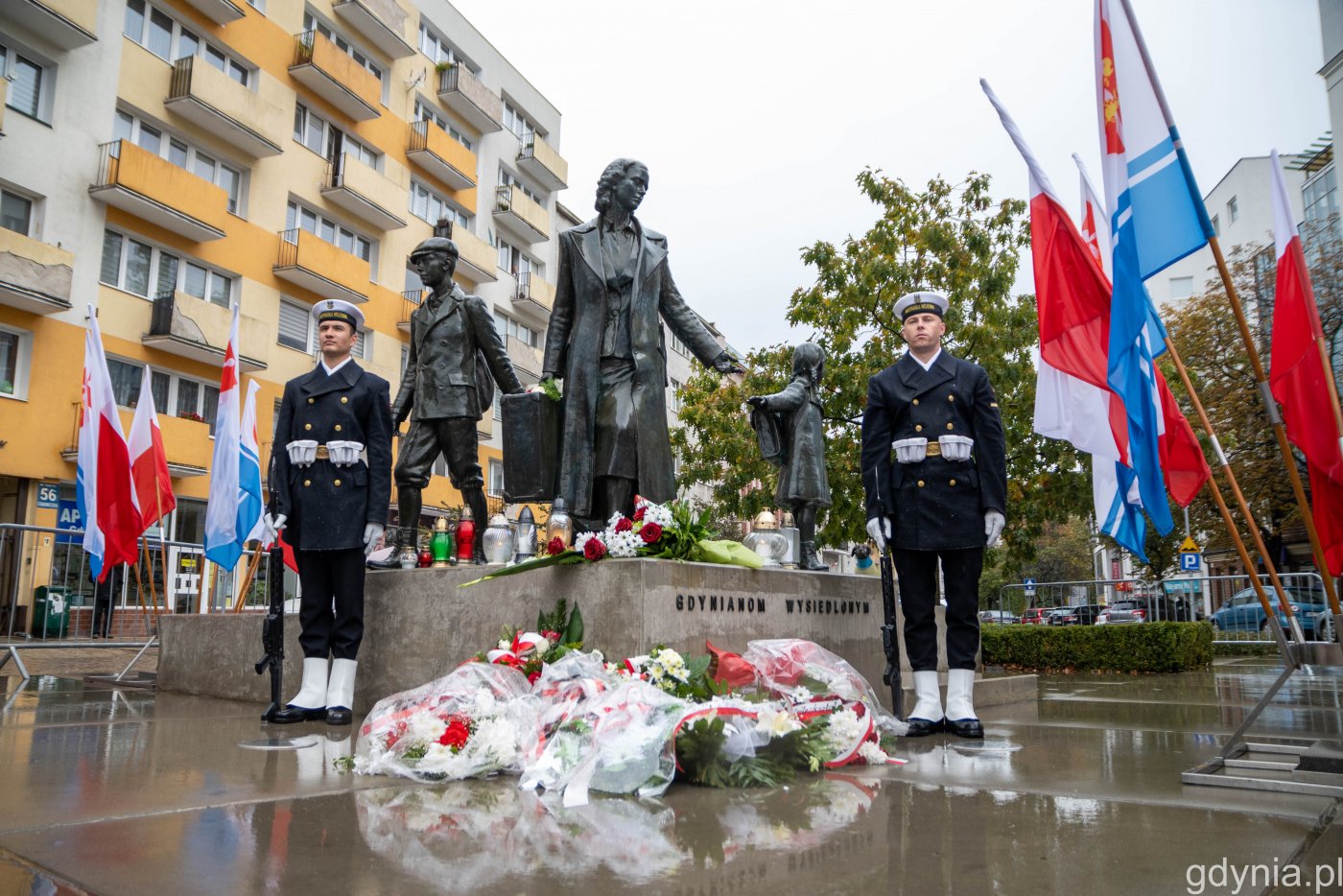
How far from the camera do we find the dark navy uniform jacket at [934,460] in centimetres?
526

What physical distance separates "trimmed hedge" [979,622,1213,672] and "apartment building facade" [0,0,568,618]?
44.7 ft

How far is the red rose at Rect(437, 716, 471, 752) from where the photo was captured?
12.8 ft

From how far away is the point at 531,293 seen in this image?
36750 millimetres

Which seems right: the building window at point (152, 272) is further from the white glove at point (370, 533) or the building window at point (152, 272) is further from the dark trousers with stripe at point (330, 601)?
the white glove at point (370, 533)

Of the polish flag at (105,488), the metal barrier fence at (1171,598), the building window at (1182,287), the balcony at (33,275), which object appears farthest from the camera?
the building window at (1182,287)

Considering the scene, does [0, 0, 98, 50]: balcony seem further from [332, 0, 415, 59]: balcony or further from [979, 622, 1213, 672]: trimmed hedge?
[979, 622, 1213, 672]: trimmed hedge

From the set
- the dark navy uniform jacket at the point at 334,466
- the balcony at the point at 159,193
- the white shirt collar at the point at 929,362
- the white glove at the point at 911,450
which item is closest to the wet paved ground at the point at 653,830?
the dark navy uniform jacket at the point at 334,466

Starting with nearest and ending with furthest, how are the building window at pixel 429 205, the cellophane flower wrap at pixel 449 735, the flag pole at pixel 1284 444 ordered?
the cellophane flower wrap at pixel 449 735 < the flag pole at pixel 1284 444 < the building window at pixel 429 205

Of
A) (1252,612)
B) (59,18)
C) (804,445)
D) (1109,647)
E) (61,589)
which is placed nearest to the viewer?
(804,445)

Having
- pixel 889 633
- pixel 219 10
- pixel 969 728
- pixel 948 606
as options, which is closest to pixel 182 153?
pixel 219 10

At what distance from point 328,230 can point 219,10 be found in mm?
6231

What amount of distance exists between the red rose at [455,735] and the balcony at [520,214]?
33.3m

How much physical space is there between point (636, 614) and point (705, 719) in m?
1.36

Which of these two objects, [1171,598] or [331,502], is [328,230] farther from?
[331,502]
